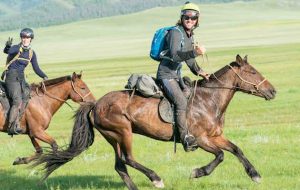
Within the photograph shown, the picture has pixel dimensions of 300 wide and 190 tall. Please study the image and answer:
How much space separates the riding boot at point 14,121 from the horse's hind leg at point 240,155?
5.72m

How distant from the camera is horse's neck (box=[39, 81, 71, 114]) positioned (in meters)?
14.8

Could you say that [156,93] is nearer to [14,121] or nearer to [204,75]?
[204,75]

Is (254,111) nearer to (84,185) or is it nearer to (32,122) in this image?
(32,122)

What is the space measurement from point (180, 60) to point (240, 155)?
6.73 feet

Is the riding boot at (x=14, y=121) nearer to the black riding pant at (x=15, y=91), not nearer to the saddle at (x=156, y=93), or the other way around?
the black riding pant at (x=15, y=91)

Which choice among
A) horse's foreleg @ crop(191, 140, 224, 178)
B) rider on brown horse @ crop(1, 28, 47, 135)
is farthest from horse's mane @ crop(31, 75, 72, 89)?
horse's foreleg @ crop(191, 140, 224, 178)

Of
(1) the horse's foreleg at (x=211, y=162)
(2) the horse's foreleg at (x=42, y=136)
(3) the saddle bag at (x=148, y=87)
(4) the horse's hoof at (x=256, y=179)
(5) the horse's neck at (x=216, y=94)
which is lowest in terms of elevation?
(2) the horse's foreleg at (x=42, y=136)

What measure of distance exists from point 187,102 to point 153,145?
17.2 feet

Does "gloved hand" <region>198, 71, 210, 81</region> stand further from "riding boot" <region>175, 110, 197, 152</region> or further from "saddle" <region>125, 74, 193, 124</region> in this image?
"riding boot" <region>175, 110, 197, 152</region>

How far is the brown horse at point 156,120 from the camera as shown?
10406 mm

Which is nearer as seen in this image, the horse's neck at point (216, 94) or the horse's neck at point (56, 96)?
the horse's neck at point (216, 94)

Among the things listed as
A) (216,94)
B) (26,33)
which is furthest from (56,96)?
(216,94)

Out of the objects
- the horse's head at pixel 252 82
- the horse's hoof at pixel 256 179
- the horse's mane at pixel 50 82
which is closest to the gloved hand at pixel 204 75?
the horse's head at pixel 252 82

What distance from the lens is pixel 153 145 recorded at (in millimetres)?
15688
